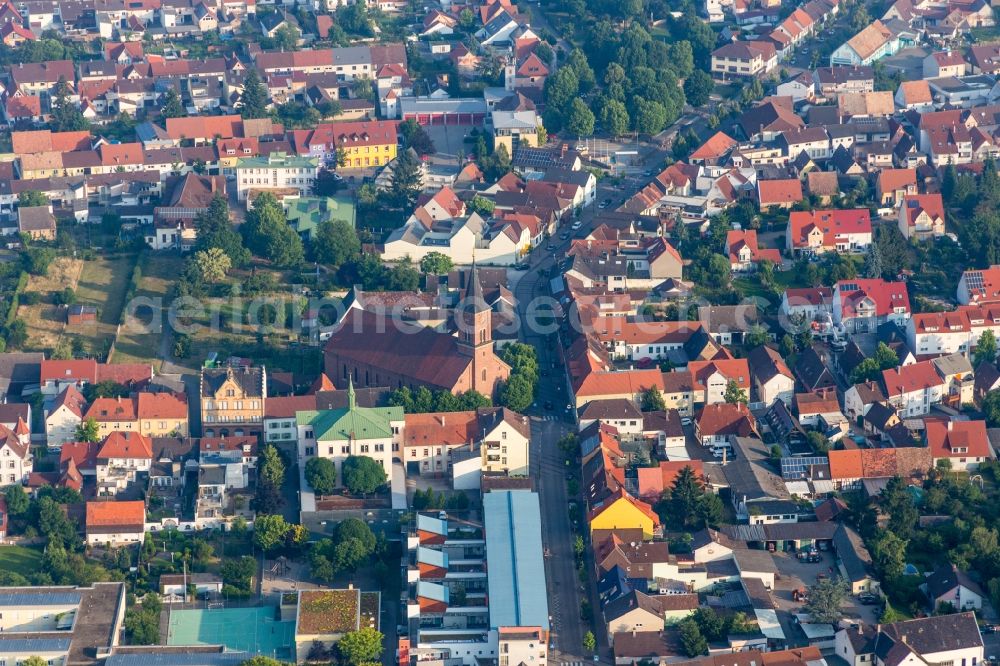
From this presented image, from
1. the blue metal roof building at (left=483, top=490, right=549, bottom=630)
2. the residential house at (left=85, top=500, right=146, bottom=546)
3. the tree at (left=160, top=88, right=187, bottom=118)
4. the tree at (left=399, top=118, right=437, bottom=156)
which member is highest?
the tree at (left=160, top=88, right=187, bottom=118)

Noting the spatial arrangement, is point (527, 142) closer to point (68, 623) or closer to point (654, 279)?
point (654, 279)

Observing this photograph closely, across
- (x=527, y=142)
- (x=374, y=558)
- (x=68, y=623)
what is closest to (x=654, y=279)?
(x=527, y=142)

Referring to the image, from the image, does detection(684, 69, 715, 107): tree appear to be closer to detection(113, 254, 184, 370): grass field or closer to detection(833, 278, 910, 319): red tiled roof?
detection(833, 278, 910, 319): red tiled roof

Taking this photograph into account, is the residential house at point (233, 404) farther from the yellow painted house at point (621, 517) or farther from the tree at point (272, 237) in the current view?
the yellow painted house at point (621, 517)

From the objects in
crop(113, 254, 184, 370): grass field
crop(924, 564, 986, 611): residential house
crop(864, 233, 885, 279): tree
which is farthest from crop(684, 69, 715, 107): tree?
crop(924, 564, 986, 611): residential house

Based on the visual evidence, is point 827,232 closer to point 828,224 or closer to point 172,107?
point 828,224

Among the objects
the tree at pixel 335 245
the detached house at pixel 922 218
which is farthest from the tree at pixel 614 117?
the tree at pixel 335 245
